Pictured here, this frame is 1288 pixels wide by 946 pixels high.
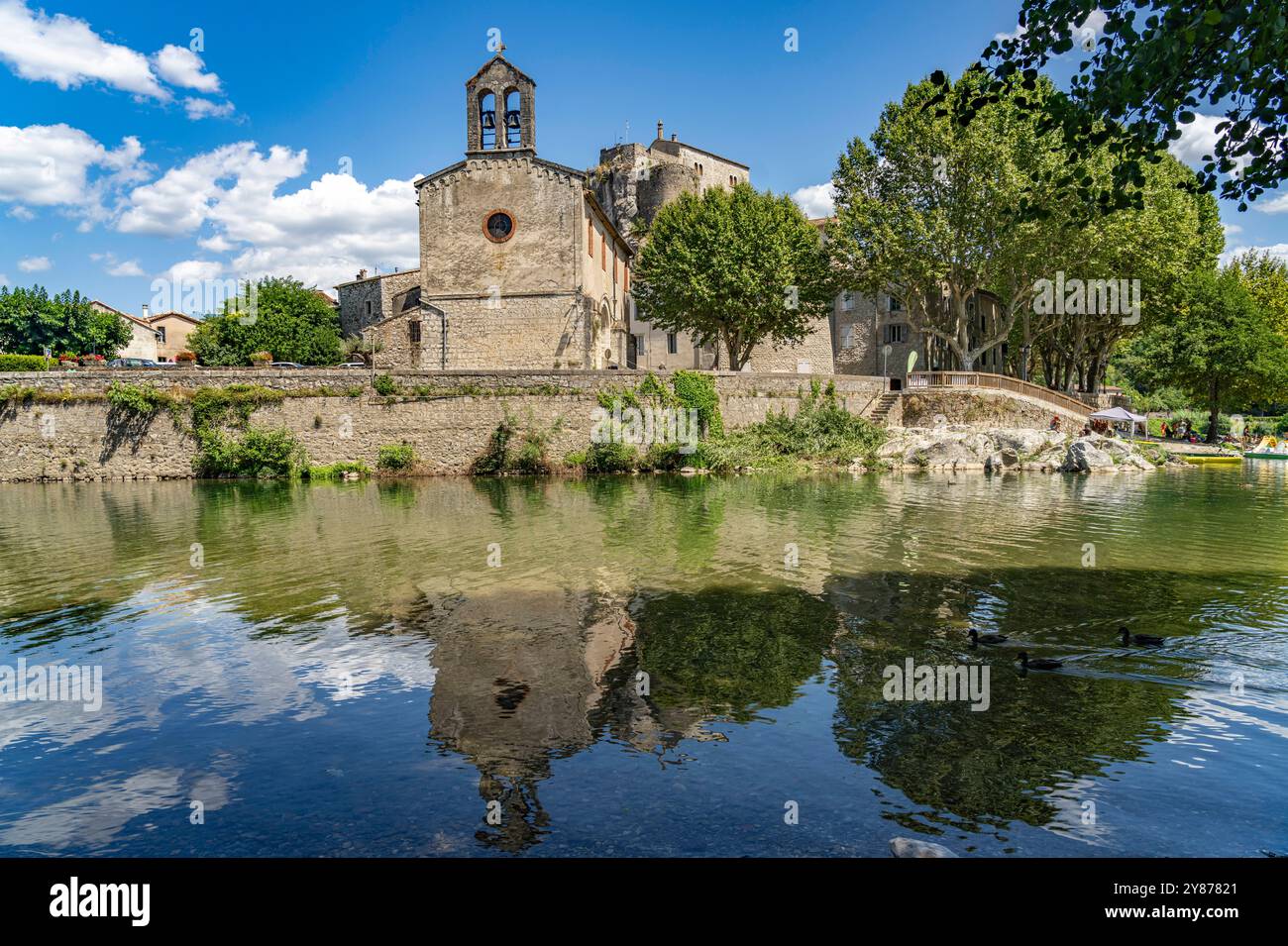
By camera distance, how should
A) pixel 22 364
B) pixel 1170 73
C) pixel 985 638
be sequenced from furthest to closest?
pixel 22 364
pixel 985 638
pixel 1170 73

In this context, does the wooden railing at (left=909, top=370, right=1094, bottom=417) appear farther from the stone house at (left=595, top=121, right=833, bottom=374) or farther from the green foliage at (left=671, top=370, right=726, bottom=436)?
the stone house at (left=595, top=121, right=833, bottom=374)

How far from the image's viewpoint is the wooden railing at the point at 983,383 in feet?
134

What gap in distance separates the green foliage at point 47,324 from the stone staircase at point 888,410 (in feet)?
188

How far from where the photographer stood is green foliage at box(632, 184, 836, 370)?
4241cm

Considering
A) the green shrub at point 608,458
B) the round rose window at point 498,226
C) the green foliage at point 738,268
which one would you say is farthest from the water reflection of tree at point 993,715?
the green foliage at point 738,268

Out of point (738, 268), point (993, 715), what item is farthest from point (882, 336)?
point (993, 715)

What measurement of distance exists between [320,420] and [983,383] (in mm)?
31866

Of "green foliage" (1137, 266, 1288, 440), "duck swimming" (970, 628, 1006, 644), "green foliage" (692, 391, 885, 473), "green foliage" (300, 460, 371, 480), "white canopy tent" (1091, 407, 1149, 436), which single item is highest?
"green foliage" (1137, 266, 1288, 440)

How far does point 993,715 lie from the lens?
8164 millimetres

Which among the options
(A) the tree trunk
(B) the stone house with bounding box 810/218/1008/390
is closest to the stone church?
(B) the stone house with bounding box 810/218/1008/390

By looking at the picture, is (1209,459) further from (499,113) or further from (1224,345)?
(499,113)

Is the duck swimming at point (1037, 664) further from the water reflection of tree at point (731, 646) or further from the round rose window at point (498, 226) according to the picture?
the round rose window at point (498, 226)

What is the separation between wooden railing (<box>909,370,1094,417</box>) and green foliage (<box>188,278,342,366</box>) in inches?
1510
